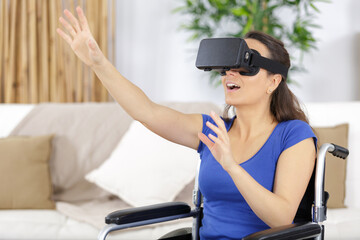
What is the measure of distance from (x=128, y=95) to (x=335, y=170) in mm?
1304

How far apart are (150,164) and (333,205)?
91 centimetres

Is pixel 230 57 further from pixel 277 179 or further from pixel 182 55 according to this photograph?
pixel 182 55

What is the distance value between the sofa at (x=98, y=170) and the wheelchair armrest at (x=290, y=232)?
0.94 meters

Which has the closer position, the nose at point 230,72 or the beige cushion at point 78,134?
the nose at point 230,72

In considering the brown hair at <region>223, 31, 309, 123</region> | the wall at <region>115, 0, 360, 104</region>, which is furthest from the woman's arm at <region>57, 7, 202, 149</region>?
the wall at <region>115, 0, 360, 104</region>

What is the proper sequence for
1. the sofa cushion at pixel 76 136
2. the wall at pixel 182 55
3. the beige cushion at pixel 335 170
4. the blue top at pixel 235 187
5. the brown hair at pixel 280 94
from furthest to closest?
the wall at pixel 182 55 → the sofa cushion at pixel 76 136 → the beige cushion at pixel 335 170 → the brown hair at pixel 280 94 → the blue top at pixel 235 187

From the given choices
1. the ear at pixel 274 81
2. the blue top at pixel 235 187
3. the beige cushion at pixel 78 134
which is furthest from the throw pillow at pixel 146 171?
the ear at pixel 274 81

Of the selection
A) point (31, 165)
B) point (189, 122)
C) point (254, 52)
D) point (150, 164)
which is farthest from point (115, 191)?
point (254, 52)

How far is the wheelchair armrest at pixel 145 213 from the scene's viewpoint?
1429mm

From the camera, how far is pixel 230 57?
136 centimetres

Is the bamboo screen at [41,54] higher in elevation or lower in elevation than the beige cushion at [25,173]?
higher

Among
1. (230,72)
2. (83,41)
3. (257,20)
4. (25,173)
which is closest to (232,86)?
(230,72)

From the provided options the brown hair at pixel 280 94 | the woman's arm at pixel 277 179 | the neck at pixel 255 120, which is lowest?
the woman's arm at pixel 277 179

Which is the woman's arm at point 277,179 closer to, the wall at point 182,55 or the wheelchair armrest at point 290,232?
the wheelchair armrest at point 290,232
